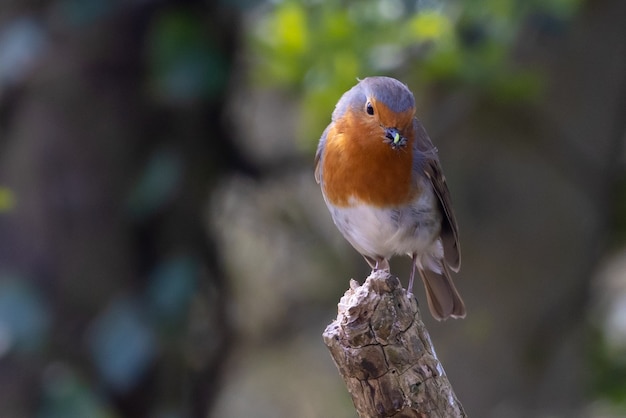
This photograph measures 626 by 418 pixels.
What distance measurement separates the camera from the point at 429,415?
7.29 ft

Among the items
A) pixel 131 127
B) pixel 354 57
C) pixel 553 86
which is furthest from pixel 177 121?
pixel 553 86

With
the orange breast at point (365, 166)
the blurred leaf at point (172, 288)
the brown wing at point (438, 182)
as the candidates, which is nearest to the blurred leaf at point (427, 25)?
the brown wing at point (438, 182)

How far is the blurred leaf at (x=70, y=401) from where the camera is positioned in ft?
12.4

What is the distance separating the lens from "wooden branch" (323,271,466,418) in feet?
7.28

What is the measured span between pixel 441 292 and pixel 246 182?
58.3 inches

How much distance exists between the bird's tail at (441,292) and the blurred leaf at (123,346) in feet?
4.02

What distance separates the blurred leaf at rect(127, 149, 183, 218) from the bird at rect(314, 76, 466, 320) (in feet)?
3.44

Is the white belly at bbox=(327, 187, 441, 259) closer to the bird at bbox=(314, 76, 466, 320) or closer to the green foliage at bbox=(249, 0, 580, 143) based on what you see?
the bird at bbox=(314, 76, 466, 320)

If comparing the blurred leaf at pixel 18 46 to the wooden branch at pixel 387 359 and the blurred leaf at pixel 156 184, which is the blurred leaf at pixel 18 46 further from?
the wooden branch at pixel 387 359

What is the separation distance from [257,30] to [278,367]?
7.90 feet

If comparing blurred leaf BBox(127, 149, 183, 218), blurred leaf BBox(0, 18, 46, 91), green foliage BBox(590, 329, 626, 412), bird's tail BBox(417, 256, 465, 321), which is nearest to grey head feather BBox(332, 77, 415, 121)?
bird's tail BBox(417, 256, 465, 321)

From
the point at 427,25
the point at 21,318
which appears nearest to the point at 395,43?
the point at 427,25

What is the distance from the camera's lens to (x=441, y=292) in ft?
12.9

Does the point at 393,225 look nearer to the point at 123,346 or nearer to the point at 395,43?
the point at 395,43
